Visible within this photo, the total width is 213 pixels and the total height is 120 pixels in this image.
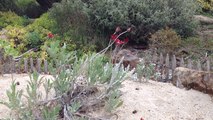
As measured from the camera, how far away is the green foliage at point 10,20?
11.1m

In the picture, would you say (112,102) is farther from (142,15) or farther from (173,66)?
(142,15)

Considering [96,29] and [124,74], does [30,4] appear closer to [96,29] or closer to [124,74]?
[96,29]

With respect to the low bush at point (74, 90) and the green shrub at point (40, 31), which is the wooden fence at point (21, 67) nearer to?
the low bush at point (74, 90)

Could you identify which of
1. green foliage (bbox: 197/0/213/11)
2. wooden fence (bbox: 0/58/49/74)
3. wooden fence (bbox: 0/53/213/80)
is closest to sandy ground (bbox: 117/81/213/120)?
wooden fence (bbox: 0/53/213/80)

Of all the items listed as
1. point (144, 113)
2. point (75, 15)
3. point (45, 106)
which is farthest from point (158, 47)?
point (45, 106)

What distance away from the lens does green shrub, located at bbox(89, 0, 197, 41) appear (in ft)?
30.2

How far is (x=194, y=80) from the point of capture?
5480 millimetres

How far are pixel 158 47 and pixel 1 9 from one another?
6263 mm

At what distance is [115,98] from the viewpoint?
4383 millimetres

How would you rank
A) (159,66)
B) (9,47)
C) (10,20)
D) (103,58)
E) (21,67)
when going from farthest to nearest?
1. (10,20)
2. (9,47)
3. (103,58)
4. (159,66)
5. (21,67)

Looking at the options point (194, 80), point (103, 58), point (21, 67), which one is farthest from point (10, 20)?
point (194, 80)

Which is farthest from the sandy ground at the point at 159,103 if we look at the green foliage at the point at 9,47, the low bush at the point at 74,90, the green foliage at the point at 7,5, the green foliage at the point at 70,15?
the green foliage at the point at 7,5

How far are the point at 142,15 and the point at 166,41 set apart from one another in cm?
136

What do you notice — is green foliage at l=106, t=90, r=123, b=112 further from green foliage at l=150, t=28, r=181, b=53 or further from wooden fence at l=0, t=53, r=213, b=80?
green foliage at l=150, t=28, r=181, b=53
